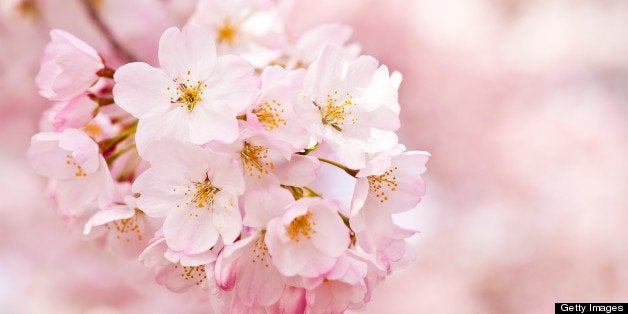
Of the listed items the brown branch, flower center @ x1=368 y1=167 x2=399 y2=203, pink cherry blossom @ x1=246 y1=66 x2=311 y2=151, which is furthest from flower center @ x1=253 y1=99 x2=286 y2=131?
the brown branch

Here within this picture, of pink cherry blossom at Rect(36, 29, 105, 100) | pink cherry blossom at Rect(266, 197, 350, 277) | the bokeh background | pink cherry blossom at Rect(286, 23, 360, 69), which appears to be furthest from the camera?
the bokeh background

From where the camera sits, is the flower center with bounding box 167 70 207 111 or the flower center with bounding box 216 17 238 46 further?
the flower center with bounding box 216 17 238 46

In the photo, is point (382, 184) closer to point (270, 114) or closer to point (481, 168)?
point (270, 114)

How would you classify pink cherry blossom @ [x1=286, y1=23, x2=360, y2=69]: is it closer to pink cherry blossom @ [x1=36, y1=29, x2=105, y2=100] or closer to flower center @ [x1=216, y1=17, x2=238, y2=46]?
flower center @ [x1=216, y1=17, x2=238, y2=46]

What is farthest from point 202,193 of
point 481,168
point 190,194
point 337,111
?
point 481,168

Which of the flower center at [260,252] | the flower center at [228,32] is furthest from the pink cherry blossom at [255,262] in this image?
the flower center at [228,32]

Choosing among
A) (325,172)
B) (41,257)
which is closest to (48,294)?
(41,257)

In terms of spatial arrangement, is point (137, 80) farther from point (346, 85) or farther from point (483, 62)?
point (483, 62)
